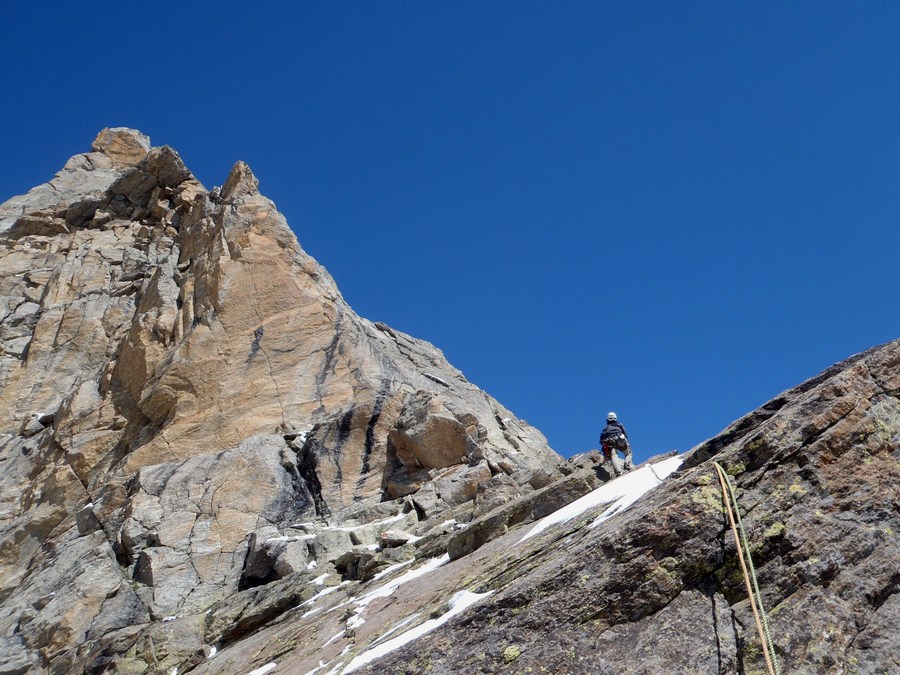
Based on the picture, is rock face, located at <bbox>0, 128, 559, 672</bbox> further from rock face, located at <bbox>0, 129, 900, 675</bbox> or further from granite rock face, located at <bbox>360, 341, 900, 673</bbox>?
granite rock face, located at <bbox>360, 341, 900, 673</bbox>

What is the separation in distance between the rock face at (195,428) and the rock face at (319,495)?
130mm

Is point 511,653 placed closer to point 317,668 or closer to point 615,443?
point 317,668

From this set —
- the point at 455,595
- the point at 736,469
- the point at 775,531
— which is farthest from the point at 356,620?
the point at 775,531

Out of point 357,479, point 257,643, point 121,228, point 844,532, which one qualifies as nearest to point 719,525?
point 844,532

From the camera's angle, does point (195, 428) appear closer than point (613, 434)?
No

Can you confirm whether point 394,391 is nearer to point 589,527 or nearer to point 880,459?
point 589,527

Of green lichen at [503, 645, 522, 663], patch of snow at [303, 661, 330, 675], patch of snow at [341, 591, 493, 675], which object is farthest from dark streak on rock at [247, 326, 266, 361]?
green lichen at [503, 645, 522, 663]

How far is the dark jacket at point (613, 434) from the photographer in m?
22.2

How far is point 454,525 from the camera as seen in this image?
82.2ft

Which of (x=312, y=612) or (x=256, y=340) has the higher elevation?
(x=256, y=340)

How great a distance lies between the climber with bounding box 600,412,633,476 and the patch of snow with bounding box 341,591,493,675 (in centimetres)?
949

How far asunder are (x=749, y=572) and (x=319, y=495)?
24420mm

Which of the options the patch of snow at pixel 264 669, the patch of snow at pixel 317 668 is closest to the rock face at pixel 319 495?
the patch of snow at pixel 317 668

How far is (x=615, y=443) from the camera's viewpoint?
2214 cm
